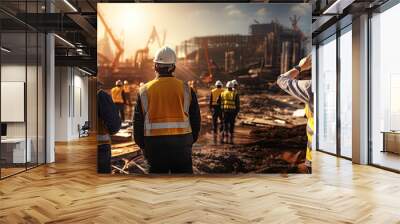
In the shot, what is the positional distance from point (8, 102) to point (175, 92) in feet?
A: 9.61

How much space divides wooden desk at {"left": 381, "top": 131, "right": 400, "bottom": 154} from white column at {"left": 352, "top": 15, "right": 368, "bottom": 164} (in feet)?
2.14

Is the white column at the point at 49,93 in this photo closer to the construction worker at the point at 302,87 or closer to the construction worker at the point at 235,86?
the construction worker at the point at 235,86

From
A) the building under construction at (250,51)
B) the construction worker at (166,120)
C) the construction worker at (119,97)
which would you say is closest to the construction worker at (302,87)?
the building under construction at (250,51)

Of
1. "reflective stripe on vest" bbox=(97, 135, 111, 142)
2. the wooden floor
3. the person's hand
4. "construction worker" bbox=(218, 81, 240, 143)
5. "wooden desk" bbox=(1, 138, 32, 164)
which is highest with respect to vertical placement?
the person's hand

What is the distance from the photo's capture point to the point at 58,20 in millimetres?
7969

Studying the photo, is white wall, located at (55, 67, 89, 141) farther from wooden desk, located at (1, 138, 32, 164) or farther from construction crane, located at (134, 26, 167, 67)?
construction crane, located at (134, 26, 167, 67)

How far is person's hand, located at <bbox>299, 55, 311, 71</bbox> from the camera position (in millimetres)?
6840

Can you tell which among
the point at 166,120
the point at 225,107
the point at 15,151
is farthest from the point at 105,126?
the point at 225,107

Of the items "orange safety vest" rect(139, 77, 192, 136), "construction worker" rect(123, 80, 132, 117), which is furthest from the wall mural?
"orange safety vest" rect(139, 77, 192, 136)

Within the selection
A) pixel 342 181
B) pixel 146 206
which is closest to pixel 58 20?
pixel 146 206

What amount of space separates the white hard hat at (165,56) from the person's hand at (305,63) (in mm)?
2197

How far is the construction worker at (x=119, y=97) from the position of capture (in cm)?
667

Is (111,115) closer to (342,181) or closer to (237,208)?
(237,208)

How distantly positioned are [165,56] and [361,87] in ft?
13.9
